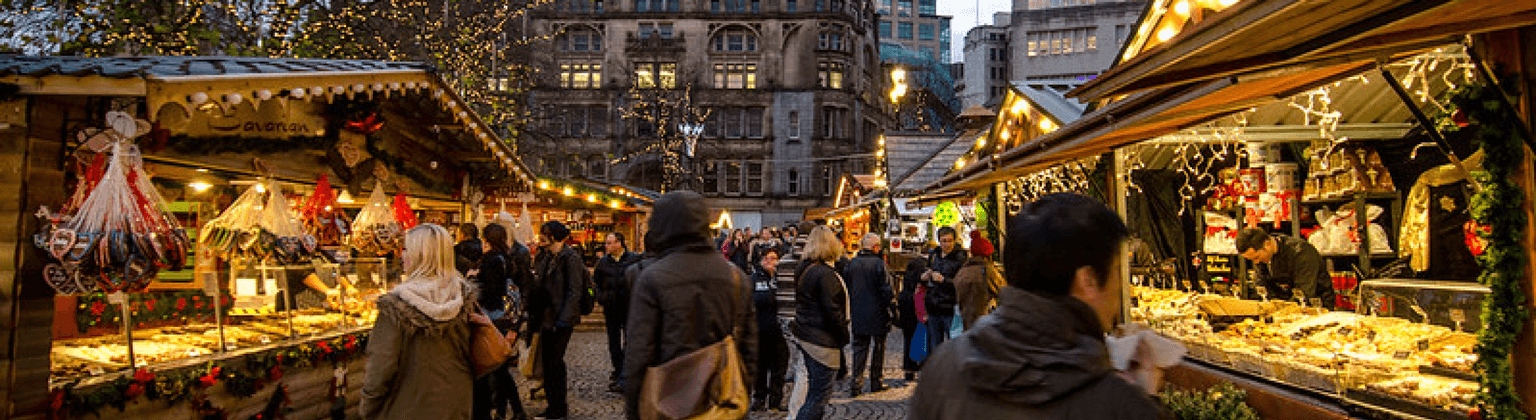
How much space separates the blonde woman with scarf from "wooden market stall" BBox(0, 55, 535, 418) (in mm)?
1860

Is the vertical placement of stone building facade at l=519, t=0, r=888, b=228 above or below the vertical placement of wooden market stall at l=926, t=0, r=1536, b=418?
above

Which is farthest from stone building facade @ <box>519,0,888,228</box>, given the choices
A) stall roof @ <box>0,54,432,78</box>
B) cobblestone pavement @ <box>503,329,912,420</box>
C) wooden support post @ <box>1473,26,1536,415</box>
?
wooden support post @ <box>1473,26,1536,415</box>

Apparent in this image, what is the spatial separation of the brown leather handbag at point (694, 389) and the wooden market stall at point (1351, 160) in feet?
7.37

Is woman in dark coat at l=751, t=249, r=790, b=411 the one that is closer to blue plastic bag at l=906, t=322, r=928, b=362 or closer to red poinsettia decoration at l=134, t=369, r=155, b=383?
blue plastic bag at l=906, t=322, r=928, b=362

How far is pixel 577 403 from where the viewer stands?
9.23 metres

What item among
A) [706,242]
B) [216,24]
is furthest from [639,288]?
[216,24]

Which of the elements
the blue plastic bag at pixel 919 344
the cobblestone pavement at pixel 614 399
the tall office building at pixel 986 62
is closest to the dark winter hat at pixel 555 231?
the cobblestone pavement at pixel 614 399

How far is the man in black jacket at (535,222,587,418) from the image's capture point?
8227mm

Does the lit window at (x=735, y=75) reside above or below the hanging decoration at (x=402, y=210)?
above

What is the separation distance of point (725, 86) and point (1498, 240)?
2180 inches

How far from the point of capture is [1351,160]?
7.99 meters

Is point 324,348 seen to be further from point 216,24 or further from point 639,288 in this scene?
point 216,24

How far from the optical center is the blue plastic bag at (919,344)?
10422mm

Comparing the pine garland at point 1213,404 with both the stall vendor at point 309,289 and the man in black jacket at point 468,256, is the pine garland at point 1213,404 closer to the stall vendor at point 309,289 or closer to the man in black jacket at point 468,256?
the man in black jacket at point 468,256
